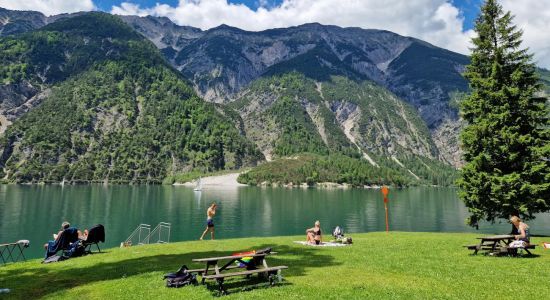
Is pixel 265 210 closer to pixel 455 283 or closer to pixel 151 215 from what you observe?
pixel 151 215

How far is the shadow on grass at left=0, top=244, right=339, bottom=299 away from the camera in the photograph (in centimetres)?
1655

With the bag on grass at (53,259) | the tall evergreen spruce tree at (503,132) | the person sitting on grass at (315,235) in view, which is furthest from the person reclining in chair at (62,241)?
the tall evergreen spruce tree at (503,132)

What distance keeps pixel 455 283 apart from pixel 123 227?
3315 inches

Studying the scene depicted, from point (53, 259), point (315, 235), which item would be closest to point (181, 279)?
point (53, 259)

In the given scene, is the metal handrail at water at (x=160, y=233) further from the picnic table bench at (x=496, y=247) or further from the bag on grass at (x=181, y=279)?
the picnic table bench at (x=496, y=247)

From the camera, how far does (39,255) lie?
54562 mm

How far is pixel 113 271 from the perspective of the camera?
19812 millimetres

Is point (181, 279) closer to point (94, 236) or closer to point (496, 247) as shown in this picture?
point (94, 236)

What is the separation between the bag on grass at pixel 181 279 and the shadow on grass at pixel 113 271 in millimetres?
492

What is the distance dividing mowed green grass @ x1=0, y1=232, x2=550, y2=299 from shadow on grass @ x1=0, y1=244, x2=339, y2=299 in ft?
0.13

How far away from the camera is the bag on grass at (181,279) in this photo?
15922 mm

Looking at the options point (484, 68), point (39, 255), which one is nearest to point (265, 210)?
point (39, 255)

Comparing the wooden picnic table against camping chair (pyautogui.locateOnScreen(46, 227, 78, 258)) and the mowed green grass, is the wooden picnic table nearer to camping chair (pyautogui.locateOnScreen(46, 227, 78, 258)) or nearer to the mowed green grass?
the mowed green grass

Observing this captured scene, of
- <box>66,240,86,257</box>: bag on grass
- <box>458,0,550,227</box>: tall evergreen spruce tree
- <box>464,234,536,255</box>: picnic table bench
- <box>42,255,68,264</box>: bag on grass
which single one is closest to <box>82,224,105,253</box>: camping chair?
<box>66,240,86,257</box>: bag on grass
